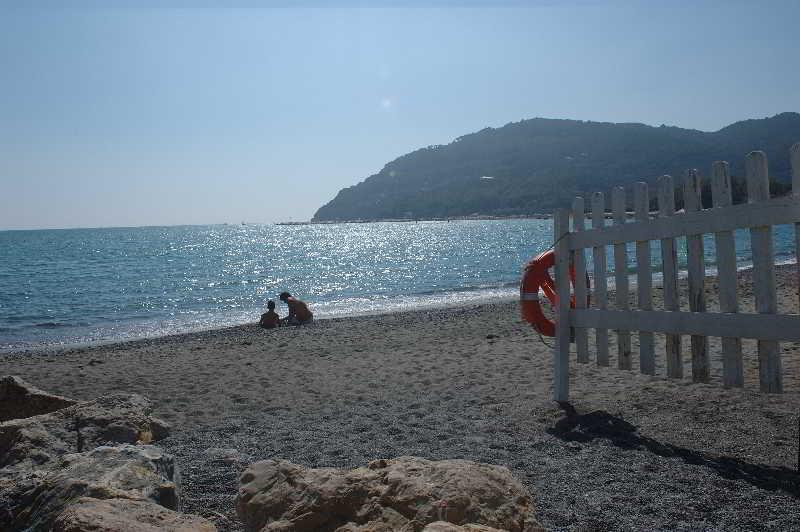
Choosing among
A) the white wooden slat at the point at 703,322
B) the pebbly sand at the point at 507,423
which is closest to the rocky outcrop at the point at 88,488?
the pebbly sand at the point at 507,423

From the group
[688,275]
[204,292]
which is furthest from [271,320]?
[204,292]

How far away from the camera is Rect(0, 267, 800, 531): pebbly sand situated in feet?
11.1

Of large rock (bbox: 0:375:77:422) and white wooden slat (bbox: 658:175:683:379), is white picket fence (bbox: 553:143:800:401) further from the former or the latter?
large rock (bbox: 0:375:77:422)

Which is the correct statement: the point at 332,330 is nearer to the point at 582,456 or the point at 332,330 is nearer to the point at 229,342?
the point at 229,342

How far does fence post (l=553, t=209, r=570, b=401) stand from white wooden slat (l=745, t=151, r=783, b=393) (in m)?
1.67

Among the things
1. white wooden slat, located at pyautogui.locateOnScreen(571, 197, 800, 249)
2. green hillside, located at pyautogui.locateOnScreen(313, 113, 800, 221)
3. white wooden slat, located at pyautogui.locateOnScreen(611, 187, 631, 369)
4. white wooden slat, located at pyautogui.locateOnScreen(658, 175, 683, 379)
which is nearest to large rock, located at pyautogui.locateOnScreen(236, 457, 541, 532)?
white wooden slat, located at pyautogui.locateOnScreen(571, 197, 800, 249)

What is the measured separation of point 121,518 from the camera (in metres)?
2.17

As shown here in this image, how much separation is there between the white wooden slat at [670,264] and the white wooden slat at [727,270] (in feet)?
1.12

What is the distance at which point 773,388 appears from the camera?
385 cm

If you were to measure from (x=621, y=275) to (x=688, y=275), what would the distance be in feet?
2.01

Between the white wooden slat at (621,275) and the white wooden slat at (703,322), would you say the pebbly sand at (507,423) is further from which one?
the white wooden slat at (703,322)

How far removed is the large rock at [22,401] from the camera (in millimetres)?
5609

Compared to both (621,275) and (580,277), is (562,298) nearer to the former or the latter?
(580,277)

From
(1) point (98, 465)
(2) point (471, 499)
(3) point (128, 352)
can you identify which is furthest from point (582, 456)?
(3) point (128, 352)
